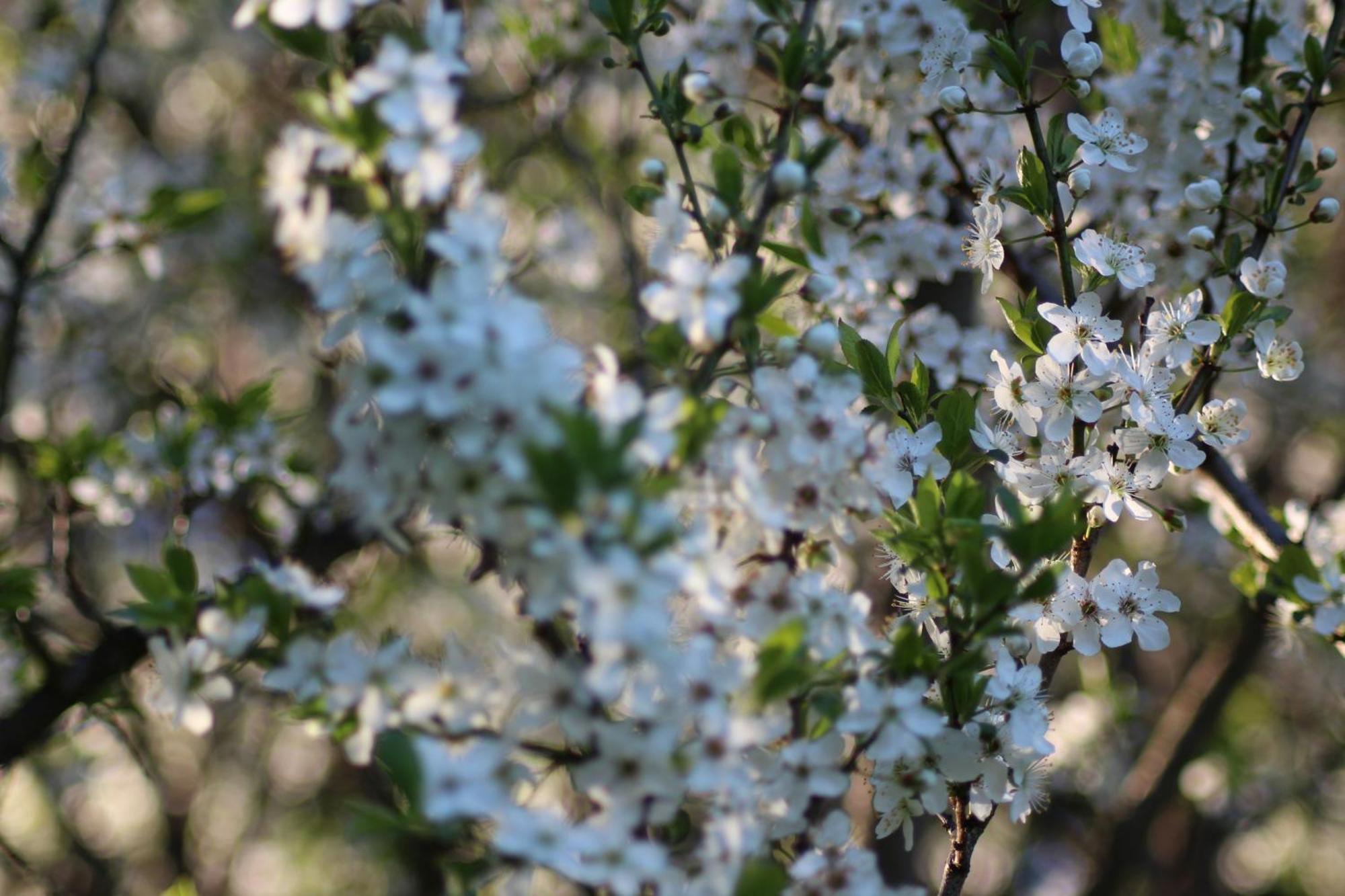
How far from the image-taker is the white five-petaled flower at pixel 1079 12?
6.48 feet

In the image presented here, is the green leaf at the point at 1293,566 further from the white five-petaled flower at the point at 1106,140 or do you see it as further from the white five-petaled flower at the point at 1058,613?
the white five-petaled flower at the point at 1106,140

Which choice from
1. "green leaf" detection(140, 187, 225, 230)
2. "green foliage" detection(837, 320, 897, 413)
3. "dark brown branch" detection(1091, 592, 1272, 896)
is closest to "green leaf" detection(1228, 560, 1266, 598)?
"green foliage" detection(837, 320, 897, 413)

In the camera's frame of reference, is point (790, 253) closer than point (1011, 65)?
Yes

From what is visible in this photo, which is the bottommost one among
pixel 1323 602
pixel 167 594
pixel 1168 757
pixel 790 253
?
pixel 1168 757

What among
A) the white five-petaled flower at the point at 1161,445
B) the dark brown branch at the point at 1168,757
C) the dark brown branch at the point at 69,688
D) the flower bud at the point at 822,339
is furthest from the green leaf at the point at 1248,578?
the dark brown branch at the point at 1168,757

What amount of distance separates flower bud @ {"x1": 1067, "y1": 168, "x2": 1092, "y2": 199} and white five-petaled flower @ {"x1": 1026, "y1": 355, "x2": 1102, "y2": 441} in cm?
35

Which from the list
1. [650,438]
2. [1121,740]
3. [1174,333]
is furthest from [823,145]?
[1121,740]

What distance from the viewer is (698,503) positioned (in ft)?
4.33

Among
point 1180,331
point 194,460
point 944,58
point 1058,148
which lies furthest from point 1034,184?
point 194,460

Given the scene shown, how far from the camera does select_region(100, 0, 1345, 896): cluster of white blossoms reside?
1129 millimetres

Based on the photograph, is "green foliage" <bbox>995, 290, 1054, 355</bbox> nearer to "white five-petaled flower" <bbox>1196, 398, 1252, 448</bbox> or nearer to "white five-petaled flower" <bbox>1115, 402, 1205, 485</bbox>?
"white five-petaled flower" <bbox>1115, 402, 1205, 485</bbox>

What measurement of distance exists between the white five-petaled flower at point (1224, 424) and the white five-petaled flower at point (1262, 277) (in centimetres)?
20

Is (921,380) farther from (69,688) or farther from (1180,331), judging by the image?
(69,688)

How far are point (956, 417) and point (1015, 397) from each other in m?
0.15
